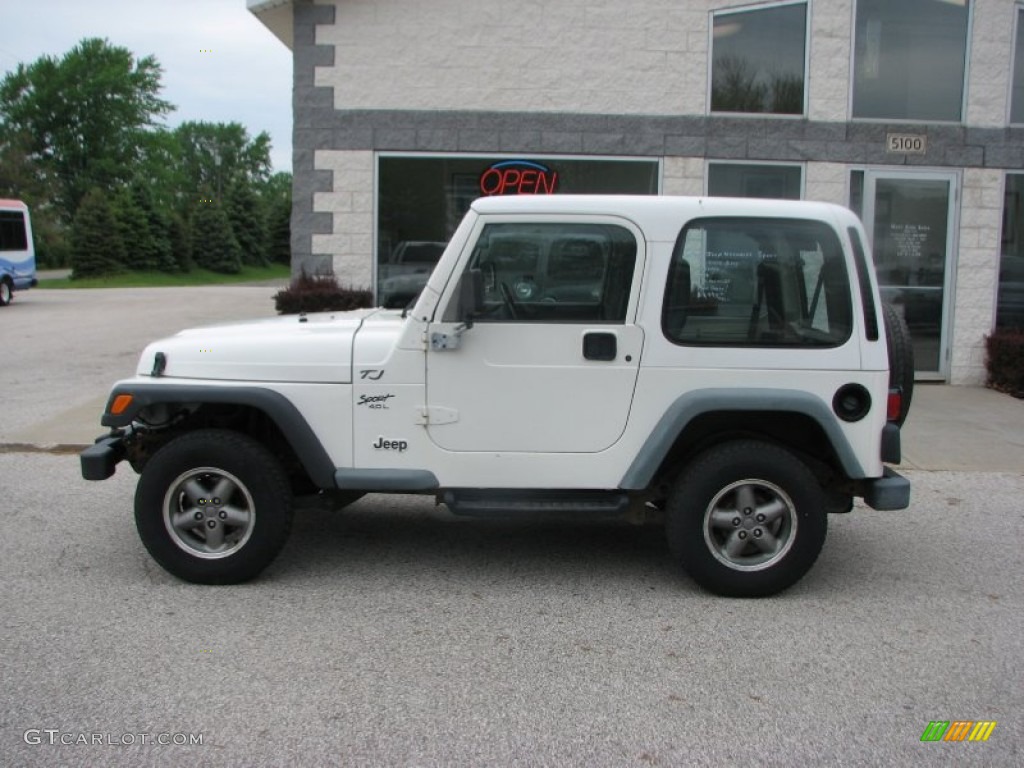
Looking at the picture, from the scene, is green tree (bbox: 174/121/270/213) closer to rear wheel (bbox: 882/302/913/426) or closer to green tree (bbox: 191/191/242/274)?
green tree (bbox: 191/191/242/274)

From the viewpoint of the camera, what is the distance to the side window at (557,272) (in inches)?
185

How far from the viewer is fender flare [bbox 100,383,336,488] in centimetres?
471

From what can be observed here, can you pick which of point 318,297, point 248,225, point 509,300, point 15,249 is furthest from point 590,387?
point 248,225

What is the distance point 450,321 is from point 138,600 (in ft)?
6.77

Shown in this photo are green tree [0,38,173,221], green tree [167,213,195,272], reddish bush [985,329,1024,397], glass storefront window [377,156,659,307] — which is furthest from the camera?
green tree [0,38,173,221]

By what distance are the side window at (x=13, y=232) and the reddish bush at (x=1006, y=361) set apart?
23930 millimetres

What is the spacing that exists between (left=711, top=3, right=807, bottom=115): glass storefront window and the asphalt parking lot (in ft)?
19.5

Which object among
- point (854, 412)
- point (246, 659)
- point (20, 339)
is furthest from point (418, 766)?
point (20, 339)

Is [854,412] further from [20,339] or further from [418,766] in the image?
[20,339]

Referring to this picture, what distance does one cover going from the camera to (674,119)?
1073 centimetres

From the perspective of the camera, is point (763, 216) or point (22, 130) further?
point (22, 130)

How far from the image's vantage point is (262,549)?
15.7 feet

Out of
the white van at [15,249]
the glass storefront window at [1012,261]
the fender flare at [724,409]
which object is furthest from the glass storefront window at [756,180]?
the white van at [15,249]

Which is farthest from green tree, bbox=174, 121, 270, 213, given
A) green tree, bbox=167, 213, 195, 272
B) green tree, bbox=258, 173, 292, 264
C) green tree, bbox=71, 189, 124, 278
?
green tree, bbox=71, 189, 124, 278
